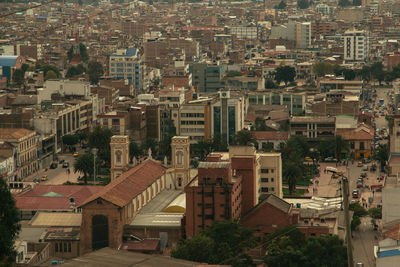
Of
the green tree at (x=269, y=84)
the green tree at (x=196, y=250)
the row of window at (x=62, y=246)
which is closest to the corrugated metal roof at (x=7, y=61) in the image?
the green tree at (x=269, y=84)

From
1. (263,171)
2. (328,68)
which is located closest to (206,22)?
(328,68)

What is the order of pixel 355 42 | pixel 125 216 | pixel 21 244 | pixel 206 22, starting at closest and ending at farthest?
1. pixel 21 244
2. pixel 125 216
3. pixel 355 42
4. pixel 206 22

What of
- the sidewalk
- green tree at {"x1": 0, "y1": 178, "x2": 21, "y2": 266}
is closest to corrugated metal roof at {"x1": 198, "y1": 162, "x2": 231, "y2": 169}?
green tree at {"x1": 0, "y1": 178, "x2": 21, "y2": 266}

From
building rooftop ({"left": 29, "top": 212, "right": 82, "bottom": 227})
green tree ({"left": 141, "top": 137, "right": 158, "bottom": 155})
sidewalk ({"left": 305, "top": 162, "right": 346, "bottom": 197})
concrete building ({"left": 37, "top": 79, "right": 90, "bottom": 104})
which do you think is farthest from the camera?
concrete building ({"left": 37, "top": 79, "right": 90, "bottom": 104})

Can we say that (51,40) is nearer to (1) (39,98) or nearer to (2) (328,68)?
(2) (328,68)

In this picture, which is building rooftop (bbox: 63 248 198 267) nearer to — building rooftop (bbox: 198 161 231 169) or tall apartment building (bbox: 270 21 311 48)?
building rooftop (bbox: 198 161 231 169)
